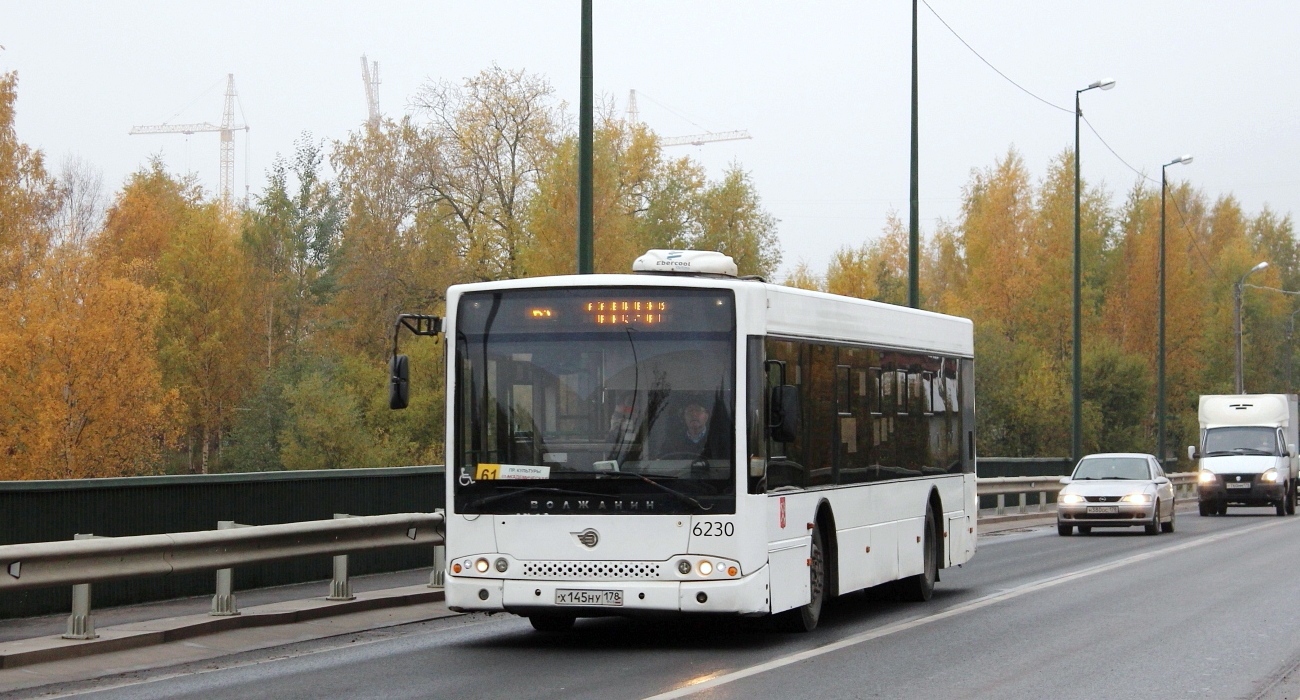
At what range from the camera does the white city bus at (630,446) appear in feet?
38.9

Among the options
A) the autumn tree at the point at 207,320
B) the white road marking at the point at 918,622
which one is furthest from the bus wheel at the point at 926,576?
the autumn tree at the point at 207,320

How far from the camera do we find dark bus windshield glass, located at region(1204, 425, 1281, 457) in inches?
1619

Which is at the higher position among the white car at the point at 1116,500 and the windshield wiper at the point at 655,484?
the windshield wiper at the point at 655,484

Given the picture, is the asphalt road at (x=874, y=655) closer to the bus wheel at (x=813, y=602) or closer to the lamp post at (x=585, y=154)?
the bus wheel at (x=813, y=602)

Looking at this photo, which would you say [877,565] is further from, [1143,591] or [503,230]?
[503,230]

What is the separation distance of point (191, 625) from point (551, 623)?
2823 mm

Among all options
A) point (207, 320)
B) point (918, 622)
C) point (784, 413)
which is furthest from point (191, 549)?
point (207, 320)

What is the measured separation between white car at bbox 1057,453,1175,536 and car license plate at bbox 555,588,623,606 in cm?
1933

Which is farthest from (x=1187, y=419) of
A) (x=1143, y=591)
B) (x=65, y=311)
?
(x=1143, y=591)

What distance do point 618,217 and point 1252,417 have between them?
81.1 feet

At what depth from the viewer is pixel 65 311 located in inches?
2178

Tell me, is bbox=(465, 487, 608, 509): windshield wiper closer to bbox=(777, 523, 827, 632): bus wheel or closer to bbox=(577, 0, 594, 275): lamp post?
bbox=(777, 523, 827, 632): bus wheel

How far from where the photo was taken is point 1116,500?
29922 millimetres

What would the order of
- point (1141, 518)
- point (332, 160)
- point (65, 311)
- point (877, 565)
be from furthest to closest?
point (332, 160), point (65, 311), point (1141, 518), point (877, 565)
